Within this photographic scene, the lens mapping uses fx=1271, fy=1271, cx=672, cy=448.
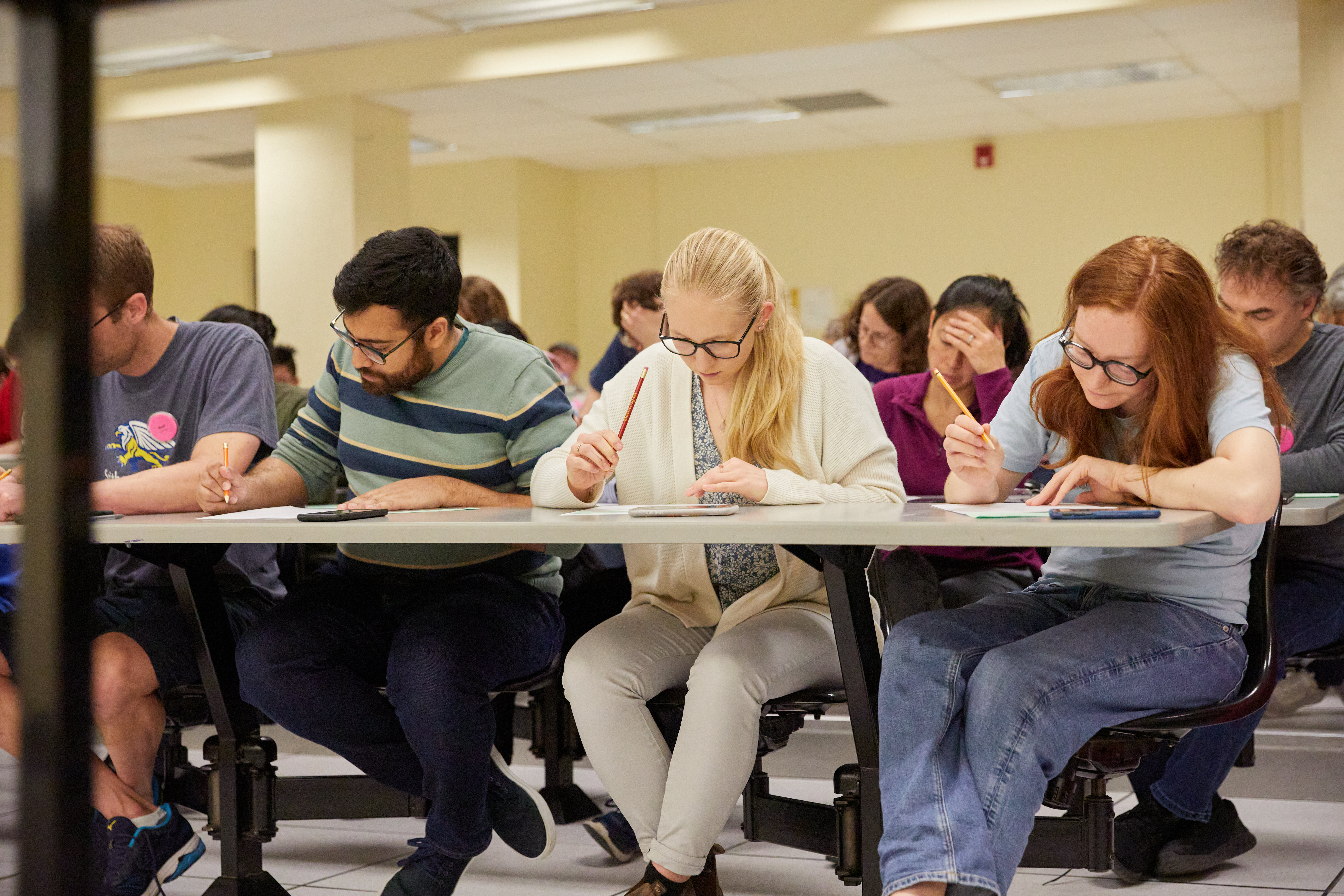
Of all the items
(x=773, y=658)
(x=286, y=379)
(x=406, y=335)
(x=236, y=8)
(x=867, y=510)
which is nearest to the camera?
(x=867, y=510)

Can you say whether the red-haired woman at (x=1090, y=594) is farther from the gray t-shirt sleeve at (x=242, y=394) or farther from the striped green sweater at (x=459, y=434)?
the gray t-shirt sleeve at (x=242, y=394)

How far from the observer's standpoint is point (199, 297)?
36.0 feet

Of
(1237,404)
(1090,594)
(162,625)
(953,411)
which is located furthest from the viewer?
(953,411)

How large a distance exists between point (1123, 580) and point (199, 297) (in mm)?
10476

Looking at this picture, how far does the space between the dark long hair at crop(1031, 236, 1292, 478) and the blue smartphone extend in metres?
0.17

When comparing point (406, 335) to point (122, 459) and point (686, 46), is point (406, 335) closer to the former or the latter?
point (122, 459)

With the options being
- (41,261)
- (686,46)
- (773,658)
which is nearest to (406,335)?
(773,658)

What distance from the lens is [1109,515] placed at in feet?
4.73

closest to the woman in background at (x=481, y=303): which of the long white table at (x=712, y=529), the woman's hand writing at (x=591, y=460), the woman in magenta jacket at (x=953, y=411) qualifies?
the woman in magenta jacket at (x=953, y=411)

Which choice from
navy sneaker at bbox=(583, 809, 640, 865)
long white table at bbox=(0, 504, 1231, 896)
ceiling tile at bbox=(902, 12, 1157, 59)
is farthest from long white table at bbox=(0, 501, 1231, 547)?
ceiling tile at bbox=(902, 12, 1157, 59)

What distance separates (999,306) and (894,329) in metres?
0.57

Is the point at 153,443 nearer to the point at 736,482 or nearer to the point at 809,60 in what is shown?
the point at 736,482

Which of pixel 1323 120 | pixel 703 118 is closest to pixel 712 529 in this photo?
pixel 1323 120

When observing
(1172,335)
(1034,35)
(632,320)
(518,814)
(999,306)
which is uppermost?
(1034,35)
